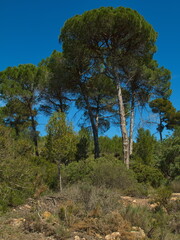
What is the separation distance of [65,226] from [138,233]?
1.55 meters

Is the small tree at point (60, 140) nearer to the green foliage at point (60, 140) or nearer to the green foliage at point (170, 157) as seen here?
the green foliage at point (60, 140)

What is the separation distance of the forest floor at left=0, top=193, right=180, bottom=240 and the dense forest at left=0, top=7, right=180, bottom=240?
61 centimetres

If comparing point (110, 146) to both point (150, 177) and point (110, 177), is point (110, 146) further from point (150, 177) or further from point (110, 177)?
point (110, 177)

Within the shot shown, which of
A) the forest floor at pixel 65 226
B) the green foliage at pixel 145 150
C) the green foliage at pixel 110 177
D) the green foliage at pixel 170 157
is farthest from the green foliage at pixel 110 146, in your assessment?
the forest floor at pixel 65 226

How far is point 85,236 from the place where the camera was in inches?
201

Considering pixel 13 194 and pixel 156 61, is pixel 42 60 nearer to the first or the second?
pixel 156 61

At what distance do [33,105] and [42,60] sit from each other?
4440 mm

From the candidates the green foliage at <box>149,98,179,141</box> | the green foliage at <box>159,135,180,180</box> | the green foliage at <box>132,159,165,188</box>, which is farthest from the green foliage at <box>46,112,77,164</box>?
the green foliage at <box>149,98,179,141</box>

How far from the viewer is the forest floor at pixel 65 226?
5020 millimetres

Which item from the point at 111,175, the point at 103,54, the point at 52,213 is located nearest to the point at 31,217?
the point at 52,213

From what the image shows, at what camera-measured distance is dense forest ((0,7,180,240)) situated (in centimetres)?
953

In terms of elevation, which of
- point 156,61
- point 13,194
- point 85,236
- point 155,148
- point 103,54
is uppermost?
point 156,61

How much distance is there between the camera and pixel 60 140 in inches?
498

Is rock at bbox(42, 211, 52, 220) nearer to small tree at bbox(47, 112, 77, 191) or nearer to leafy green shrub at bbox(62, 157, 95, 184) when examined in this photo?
leafy green shrub at bbox(62, 157, 95, 184)
